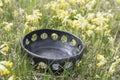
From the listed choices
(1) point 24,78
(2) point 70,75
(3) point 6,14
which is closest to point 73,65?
(2) point 70,75

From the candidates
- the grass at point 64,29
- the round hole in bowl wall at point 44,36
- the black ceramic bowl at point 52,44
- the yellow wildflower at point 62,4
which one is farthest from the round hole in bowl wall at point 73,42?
the yellow wildflower at point 62,4

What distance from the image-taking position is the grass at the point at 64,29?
101 inches

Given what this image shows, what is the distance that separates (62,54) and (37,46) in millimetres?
230

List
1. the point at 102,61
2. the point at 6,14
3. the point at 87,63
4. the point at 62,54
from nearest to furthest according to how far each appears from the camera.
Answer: the point at 102,61 → the point at 87,63 → the point at 62,54 → the point at 6,14

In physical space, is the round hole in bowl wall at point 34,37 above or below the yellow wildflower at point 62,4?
below

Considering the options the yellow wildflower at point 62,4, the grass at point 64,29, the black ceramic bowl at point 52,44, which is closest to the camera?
the grass at point 64,29

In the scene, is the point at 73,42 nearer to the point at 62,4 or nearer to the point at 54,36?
the point at 54,36

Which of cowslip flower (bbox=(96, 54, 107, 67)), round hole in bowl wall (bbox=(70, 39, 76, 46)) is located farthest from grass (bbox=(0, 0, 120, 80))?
round hole in bowl wall (bbox=(70, 39, 76, 46))

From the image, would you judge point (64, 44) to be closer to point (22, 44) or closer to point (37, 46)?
point (37, 46)

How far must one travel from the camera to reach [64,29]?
10.8 feet

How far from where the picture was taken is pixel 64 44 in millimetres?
3051

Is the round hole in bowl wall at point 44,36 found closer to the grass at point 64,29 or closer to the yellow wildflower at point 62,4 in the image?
the grass at point 64,29

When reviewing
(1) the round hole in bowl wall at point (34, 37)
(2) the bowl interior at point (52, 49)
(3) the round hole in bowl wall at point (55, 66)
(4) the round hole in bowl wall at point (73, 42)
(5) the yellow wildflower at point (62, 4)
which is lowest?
(2) the bowl interior at point (52, 49)

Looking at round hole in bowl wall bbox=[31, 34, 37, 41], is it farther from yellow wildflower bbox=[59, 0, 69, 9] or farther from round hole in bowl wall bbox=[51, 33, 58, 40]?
yellow wildflower bbox=[59, 0, 69, 9]
